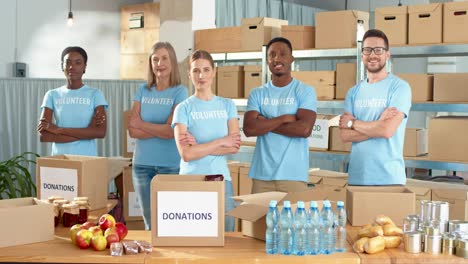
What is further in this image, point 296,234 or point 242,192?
point 242,192

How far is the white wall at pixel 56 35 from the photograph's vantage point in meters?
9.45

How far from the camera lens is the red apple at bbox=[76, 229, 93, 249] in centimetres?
293

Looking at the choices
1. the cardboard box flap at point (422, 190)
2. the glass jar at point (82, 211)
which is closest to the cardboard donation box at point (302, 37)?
the cardboard box flap at point (422, 190)

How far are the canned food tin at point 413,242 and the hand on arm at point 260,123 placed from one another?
140 cm

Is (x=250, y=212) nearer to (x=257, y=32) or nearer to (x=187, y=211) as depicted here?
(x=187, y=211)

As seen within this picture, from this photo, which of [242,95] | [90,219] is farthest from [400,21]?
[90,219]

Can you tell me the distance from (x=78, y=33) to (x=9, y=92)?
2.49m

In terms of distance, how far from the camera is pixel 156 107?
4.31 metres

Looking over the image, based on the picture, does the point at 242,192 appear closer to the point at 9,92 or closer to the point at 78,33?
the point at 9,92

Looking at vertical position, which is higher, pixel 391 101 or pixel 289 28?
pixel 289 28

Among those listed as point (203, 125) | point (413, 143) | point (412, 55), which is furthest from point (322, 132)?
point (203, 125)

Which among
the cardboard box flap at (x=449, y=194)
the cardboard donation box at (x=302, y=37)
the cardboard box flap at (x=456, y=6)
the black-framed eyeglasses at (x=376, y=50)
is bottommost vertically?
the cardboard box flap at (x=449, y=194)

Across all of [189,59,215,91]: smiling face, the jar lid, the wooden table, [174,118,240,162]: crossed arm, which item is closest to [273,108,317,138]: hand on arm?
[174,118,240,162]: crossed arm

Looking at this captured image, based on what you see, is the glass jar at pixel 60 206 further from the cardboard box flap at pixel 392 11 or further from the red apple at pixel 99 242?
the cardboard box flap at pixel 392 11
